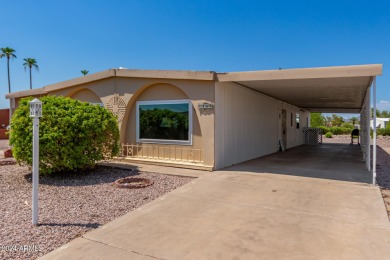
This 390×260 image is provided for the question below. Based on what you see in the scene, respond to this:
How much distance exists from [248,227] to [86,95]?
9.13m

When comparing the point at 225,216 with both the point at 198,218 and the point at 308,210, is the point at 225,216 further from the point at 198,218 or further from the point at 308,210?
the point at 308,210

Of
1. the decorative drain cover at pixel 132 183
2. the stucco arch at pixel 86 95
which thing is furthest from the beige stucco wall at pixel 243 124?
the stucco arch at pixel 86 95

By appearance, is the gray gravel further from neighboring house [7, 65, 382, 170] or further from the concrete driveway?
neighboring house [7, 65, 382, 170]

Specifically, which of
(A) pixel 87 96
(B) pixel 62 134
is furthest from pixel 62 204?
(A) pixel 87 96

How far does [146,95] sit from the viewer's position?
9.19m

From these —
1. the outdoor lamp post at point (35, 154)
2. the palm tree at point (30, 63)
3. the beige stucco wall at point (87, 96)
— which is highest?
the palm tree at point (30, 63)

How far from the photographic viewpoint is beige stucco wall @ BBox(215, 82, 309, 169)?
8023 millimetres

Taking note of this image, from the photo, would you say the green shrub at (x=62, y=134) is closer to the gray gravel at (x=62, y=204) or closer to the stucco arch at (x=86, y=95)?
the gray gravel at (x=62, y=204)

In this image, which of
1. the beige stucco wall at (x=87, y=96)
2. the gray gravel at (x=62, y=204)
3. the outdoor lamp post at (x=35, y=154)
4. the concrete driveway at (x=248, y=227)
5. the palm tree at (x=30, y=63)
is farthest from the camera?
the palm tree at (x=30, y=63)

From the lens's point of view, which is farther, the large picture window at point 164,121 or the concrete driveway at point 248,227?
the large picture window at point 164,121

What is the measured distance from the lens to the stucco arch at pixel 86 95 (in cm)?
1061

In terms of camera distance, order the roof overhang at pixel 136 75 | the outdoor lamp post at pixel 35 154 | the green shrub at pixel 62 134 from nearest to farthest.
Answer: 1. the outdoor lamp post at pixel 35 154
2. the green shrub at pixel 62 134
3. the roof overhang at pixel 136 75

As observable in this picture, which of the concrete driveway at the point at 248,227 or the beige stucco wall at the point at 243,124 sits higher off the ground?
the beige stucco wall at the point at 243,124

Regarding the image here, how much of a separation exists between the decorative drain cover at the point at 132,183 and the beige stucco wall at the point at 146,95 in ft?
6.84
